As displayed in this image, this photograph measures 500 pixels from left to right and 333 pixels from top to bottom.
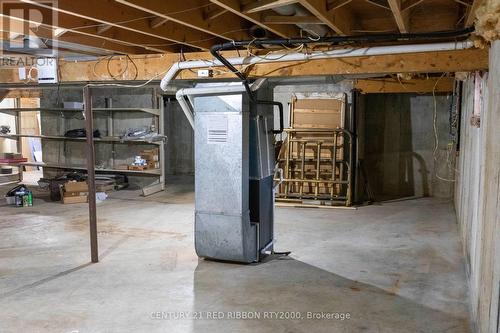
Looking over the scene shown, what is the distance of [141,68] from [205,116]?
89 cm

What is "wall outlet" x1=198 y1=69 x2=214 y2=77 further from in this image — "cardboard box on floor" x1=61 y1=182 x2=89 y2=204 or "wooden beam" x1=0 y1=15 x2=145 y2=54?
"cardboard box on floor" x1=61 y1=182 x2=89 y2=204

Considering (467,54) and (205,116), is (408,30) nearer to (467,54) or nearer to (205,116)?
(467,54)

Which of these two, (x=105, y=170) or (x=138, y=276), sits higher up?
(x=105, y=170)

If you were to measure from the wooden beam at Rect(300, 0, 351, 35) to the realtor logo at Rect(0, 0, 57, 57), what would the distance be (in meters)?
1.59

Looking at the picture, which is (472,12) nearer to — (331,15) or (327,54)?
(331,15)

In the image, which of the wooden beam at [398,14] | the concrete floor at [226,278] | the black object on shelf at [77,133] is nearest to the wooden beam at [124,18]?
the wooden beam at [398,14]

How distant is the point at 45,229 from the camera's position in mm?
5281

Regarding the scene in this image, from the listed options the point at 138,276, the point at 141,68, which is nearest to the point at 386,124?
the point at 141,68

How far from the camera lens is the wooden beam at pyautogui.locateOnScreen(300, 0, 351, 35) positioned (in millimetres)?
2585

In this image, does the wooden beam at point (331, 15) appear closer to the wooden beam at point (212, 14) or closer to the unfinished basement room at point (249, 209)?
the unfinished basement room at point (249, 209)

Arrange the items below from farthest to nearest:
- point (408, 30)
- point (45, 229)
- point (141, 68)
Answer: point (45, 229)
point (141, 68)
point (408, 30)

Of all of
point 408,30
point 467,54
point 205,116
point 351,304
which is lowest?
point 351,304

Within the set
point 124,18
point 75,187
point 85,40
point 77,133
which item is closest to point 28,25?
point 85,40

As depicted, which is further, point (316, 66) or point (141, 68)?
point (141, 68)
